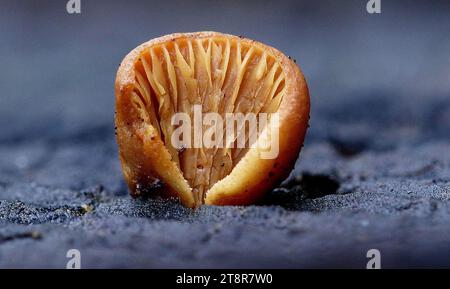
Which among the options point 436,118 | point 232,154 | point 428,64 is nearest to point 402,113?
point 436,118

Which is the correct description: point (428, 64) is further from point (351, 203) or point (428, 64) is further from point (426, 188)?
point (351, 203)
